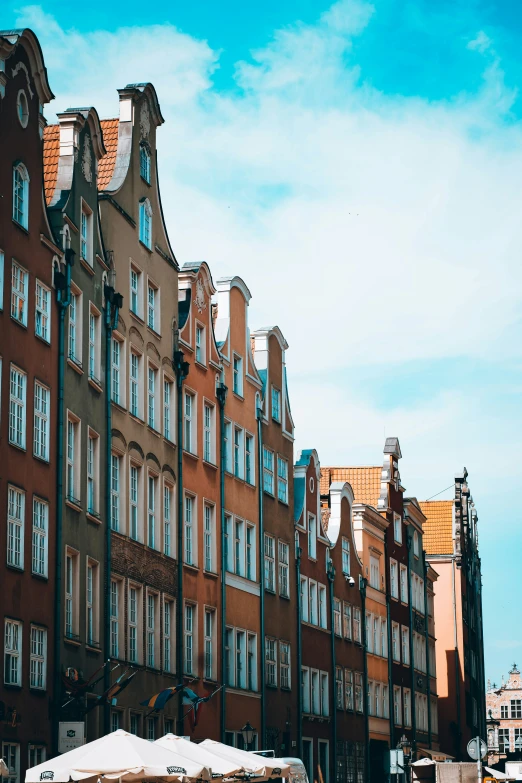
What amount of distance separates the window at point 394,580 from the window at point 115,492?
105 ft

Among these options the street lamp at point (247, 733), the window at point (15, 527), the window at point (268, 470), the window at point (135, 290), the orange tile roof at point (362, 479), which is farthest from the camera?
the orange tile roof at point (362, 479)

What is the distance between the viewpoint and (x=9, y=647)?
2661cm

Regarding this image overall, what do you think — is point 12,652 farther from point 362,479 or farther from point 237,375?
point 362,479

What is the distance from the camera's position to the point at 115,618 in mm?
32750

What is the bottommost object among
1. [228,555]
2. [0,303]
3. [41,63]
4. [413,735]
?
[413,735]

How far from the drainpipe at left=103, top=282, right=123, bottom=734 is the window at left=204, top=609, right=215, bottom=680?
7.61m

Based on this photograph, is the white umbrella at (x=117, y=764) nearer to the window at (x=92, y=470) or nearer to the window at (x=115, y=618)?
the window at (x=115, y=618)

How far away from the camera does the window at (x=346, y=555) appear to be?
2190 inches

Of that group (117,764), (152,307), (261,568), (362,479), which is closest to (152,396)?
(152,307)

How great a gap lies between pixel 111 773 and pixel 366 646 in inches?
1406

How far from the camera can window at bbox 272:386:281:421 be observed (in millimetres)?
47688

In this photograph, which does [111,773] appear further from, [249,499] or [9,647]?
[249,499]

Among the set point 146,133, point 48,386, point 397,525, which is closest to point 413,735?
point 397,525

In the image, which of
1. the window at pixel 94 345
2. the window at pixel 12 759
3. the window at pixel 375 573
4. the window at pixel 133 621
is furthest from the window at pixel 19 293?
the window at pixel 375 573
